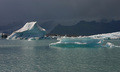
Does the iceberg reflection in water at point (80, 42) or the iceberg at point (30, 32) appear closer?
the iceberg reflection in water at point (80, 42)

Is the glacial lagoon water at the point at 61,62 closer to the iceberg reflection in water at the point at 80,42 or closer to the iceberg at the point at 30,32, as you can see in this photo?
the iceberg reflection in water at the point at 80,42

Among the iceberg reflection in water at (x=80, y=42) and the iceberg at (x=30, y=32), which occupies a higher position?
the iceberg at (x=30, y=32)

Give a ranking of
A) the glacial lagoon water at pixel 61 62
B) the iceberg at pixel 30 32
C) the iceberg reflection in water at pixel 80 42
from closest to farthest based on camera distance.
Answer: the glacial lagoon water at pixel 61 62, the iceberg reflection in water at pixel 80 42, the iceberg at pixel 30 32

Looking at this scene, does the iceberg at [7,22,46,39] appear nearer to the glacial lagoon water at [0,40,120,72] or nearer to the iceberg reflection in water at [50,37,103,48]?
the iceberg reflection in water at [50,37,103,48]

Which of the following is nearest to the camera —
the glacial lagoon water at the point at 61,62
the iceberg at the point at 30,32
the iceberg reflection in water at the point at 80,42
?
the glacial lagoon water at the point at 61,62

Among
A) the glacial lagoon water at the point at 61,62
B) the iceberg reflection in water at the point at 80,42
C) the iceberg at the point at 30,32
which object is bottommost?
the glacial lagoon water at the point at 61,62

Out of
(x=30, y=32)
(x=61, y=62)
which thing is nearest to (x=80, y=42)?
(x=61, y=62)

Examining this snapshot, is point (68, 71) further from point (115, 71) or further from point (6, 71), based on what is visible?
point (6, 71)

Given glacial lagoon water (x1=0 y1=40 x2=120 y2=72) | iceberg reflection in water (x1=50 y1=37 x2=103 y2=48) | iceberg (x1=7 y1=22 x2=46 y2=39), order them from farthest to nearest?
iceberg (x1=7 y1=22 x2=46 y2=39)
iceberg reflection in water (x1=50 y1=37 x2=103 y2=48)
glacial lagoon water (x1=0 y1=40 x2=120 y2=72)

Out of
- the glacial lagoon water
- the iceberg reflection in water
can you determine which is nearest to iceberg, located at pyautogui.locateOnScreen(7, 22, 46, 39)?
the iceberg reflection in water

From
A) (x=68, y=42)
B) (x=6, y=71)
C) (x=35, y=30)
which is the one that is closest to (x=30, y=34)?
(x=35, y=30)

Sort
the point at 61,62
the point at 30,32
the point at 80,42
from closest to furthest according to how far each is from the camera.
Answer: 1. the point at 61,62
2. the point at 80,42
3. the point at 30,32

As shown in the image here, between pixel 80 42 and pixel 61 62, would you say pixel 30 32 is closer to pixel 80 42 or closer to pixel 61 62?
pixel 80 42

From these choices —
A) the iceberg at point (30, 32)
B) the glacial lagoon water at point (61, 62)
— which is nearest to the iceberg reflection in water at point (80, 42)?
the glacial lagoon water at point (61, 62)
